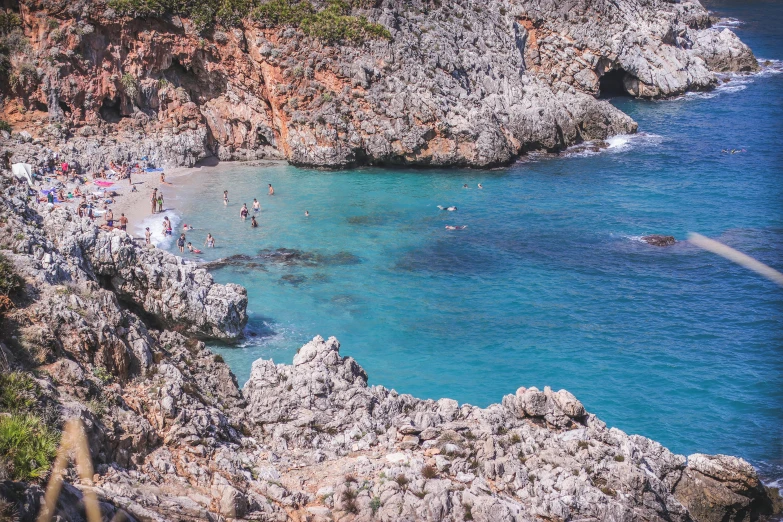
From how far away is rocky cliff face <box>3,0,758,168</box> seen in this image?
62625 millimetres

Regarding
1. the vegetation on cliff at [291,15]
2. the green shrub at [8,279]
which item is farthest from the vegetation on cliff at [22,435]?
the vegetation on cliff at [291,15]

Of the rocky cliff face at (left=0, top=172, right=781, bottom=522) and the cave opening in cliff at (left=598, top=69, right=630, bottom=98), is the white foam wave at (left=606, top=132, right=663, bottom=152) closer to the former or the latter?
the cave opening in cliff at (left=598, top=69, right=630, bottom=98)

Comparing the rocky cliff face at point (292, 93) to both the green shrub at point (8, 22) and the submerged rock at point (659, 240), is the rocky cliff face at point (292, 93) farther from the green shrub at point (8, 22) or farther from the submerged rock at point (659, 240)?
the submerged rock at point (659, 240)

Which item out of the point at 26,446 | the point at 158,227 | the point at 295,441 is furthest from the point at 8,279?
the point at 158,227

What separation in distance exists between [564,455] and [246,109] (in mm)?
56210

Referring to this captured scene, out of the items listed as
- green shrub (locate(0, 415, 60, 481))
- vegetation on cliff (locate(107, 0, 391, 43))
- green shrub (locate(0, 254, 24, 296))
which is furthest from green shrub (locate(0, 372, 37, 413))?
vegetation on cliff (locate(107, 0, 391, 43))

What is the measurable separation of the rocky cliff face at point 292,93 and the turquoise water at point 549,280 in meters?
3.22

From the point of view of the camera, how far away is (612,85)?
98500 millimetres

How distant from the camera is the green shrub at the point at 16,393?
15258 millimetres

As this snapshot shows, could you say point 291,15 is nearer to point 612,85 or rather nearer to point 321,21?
point 321,21

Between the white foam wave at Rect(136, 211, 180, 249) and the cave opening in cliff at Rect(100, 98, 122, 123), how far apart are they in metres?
15.7

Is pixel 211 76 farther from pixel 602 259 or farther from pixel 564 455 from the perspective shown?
pixel 564 455

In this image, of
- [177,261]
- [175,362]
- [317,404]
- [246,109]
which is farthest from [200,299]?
[246,109]

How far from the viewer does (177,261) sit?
109 feet
